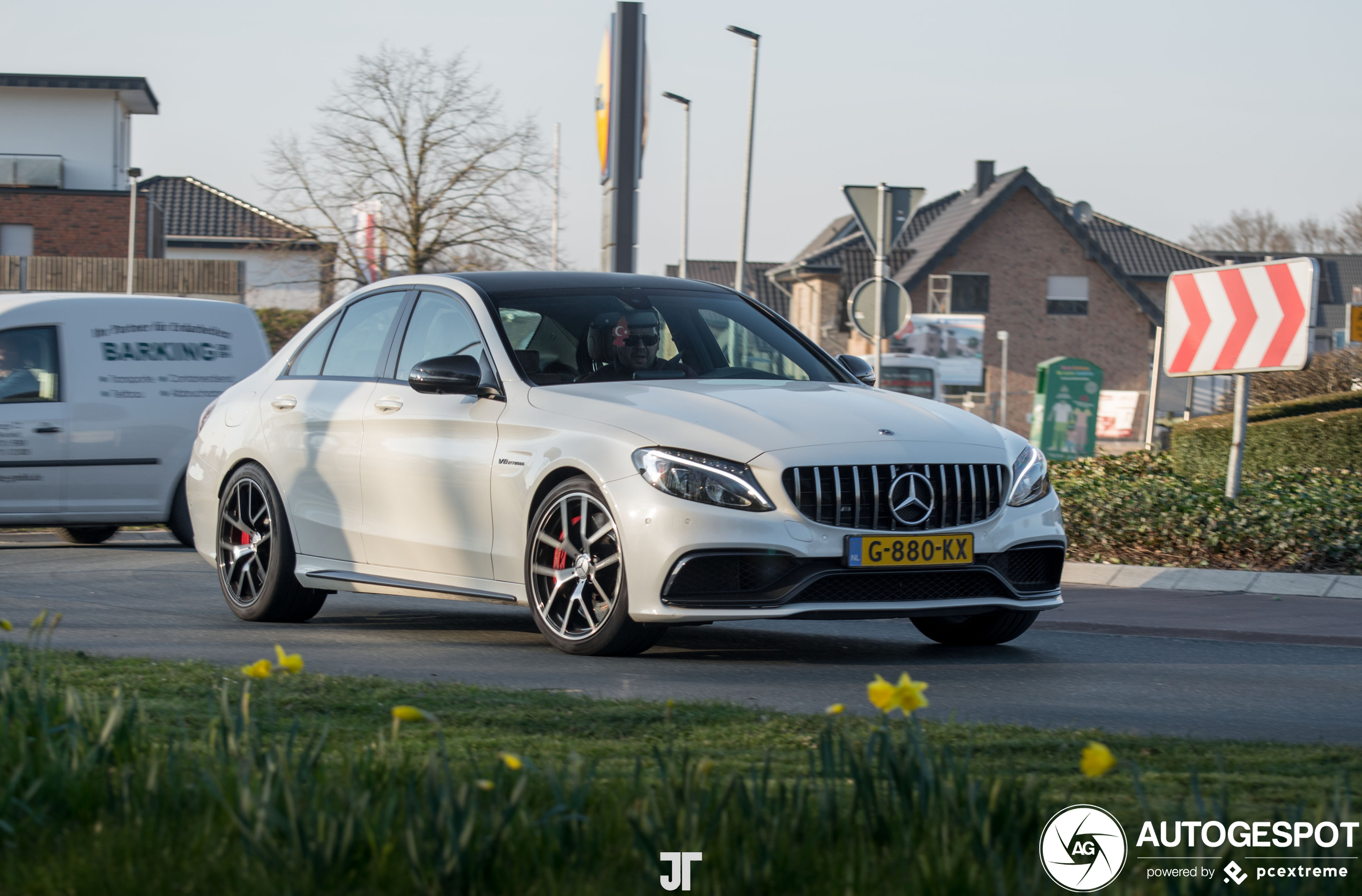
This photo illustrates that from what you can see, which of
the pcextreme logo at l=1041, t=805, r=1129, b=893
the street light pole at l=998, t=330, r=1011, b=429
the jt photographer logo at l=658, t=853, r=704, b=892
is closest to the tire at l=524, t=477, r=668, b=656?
the pcextreme logo at l=1041, t=805, r=1129, b=893

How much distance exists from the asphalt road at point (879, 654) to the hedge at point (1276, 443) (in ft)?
23.4

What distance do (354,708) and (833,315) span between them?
63.8 m

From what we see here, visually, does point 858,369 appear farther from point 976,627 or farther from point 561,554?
point 561,554

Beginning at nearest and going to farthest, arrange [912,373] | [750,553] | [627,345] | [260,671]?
[260,671], [750,553], [627,345], [912,373]

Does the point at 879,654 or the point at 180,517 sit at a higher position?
the point at 879,654

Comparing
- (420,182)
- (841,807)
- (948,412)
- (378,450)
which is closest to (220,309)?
(378,450)

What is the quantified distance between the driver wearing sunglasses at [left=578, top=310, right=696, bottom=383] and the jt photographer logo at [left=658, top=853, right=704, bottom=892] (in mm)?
4939

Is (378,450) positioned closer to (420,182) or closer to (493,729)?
(493,729)

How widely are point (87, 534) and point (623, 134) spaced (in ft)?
18.7

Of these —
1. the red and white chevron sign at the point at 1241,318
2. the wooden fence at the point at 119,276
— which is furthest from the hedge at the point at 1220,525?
the wooden fence at the point at 119,276

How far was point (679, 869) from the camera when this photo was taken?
9.46 ft

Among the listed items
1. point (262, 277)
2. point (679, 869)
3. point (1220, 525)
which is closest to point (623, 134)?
point (1220, 525)

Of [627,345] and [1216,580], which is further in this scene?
[1216,580]

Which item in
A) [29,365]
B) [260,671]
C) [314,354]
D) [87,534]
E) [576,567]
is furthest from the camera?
[87,534]
